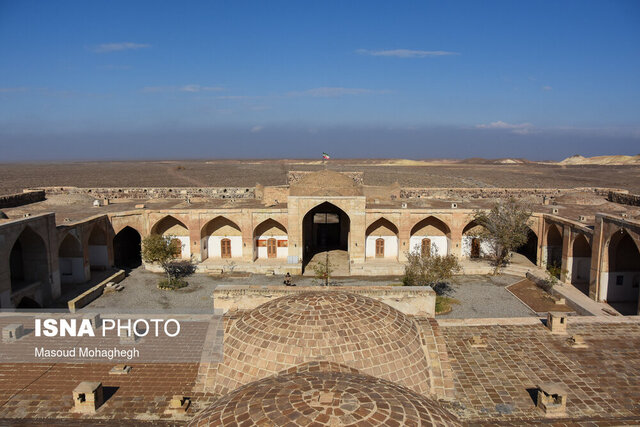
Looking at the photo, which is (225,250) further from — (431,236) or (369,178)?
(369,178)

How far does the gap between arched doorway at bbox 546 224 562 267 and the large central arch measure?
34.6 feet

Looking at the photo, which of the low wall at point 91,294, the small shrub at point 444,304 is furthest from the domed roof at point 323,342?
the low wall at point 91,294

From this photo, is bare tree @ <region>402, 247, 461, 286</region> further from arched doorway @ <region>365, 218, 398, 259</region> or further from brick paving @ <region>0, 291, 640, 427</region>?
brick paving @ <region>0, 291, 640, 427</region>

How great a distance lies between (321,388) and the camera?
559 cm

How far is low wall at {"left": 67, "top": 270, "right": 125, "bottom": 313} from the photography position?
17.4 meters

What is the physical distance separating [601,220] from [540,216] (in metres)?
6.04

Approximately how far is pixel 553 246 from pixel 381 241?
8952mm

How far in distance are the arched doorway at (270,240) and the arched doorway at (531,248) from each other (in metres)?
13.9

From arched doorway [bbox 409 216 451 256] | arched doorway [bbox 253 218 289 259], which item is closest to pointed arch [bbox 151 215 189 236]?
arched doorway [bbox 253 218 289 259]

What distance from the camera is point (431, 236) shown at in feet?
83.0

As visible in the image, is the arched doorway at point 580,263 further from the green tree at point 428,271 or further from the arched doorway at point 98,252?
the arched doorway at point 98,252

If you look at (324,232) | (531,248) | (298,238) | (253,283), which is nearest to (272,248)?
(298,238)

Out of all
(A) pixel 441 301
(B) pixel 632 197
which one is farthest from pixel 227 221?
(B) pixel 632 197

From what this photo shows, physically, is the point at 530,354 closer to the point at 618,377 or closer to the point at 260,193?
the point at 618,377
